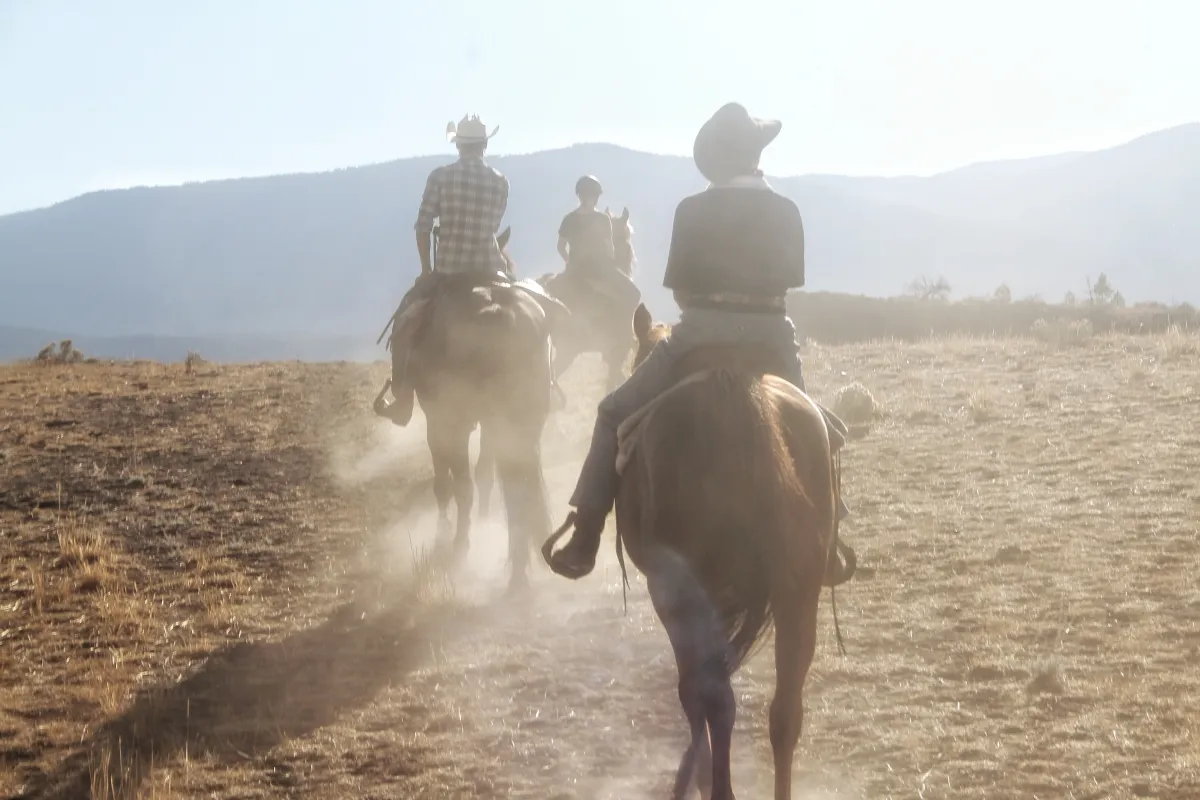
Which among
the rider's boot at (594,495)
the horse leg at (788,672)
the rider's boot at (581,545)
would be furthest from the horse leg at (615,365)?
the horse leg at (788,672)

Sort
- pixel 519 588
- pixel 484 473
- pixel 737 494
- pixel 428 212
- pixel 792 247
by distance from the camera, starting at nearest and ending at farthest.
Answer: pixel 737 494 → pixel 792 247 → pixel 519 588 → pixel 428 212 → pixel 484 473

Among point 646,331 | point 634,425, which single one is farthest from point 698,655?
point 646,331

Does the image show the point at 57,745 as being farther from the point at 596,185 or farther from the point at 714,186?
the point at 596,185

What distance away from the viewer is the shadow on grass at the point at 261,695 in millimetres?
5576

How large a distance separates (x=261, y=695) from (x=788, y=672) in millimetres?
3300

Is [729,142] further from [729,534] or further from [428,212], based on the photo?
[428,212]

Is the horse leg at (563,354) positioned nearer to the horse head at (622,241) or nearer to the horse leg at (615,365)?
the horse leg at (615,365)

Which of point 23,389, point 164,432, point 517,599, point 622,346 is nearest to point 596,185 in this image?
point 622,346

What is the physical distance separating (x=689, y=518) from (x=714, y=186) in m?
1.51

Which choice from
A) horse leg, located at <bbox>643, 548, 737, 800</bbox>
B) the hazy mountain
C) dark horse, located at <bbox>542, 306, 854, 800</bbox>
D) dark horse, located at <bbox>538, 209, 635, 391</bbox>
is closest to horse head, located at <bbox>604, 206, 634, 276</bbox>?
dark horse, located at <bbox>538, 209, 635, 391</bbox>

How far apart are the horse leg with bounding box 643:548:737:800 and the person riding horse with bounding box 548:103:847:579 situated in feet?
2.21

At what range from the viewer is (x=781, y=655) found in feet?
14.4

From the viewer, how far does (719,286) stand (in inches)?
196

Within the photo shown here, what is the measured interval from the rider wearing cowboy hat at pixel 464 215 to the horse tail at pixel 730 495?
4.60 meters
